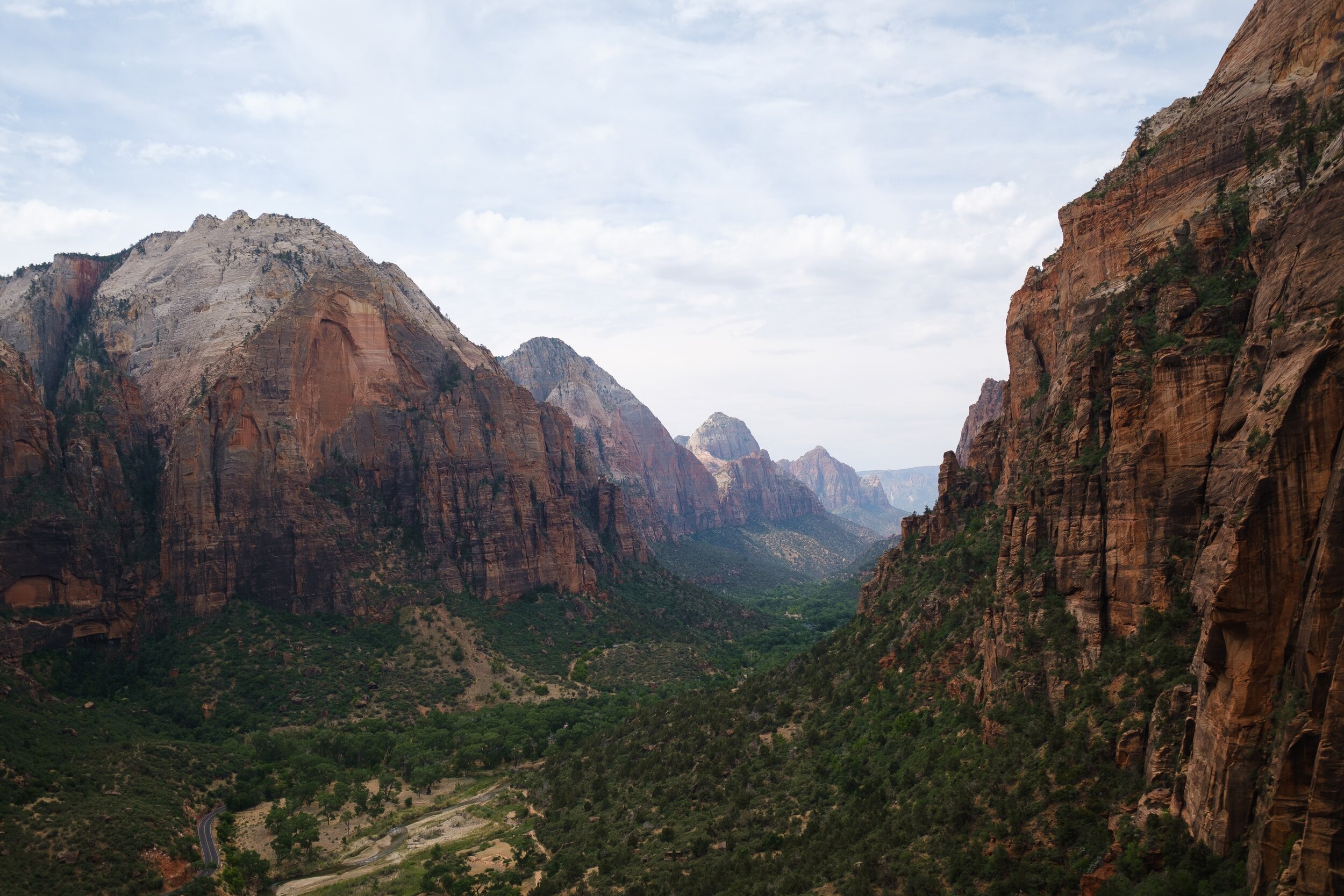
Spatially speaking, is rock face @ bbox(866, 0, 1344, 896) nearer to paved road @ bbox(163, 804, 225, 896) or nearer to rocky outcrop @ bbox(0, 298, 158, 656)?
paved road @ bbox(163, 804, 225, 896)

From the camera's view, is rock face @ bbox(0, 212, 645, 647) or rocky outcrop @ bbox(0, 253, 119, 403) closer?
rock face @ bbox(0, 212, 645, 647)

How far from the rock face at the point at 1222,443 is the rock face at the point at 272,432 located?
3919 inches

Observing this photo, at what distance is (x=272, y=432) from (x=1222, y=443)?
11944 centimetres

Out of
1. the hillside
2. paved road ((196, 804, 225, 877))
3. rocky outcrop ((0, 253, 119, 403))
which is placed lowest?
paved road ((196, 804, 225, 877))

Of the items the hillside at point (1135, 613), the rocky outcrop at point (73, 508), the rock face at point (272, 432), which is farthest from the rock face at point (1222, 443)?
the rocky outcrop at point (73, 508)

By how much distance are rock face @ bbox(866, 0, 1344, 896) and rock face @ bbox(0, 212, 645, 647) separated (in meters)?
99.5

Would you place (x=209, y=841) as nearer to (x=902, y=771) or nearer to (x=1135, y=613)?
(x=902, y=771)

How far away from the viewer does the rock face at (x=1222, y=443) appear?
23.4 metres

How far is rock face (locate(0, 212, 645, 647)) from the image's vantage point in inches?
4368

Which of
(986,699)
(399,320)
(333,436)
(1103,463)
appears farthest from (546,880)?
(399,320)

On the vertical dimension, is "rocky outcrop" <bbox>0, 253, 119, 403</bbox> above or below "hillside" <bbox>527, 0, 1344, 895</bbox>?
above

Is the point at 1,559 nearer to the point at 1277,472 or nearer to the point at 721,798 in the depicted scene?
the point at 721,798

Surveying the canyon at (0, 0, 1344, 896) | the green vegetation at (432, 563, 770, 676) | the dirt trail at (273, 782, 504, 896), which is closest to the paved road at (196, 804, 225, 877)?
the canyon at (0, 0, 1344, 896)

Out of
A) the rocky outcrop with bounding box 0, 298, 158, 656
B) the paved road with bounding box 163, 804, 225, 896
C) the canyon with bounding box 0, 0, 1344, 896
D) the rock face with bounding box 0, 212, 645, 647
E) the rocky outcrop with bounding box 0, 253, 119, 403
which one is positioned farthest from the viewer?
the rocky outcrop with bounding box 0, 253, 119, 403
